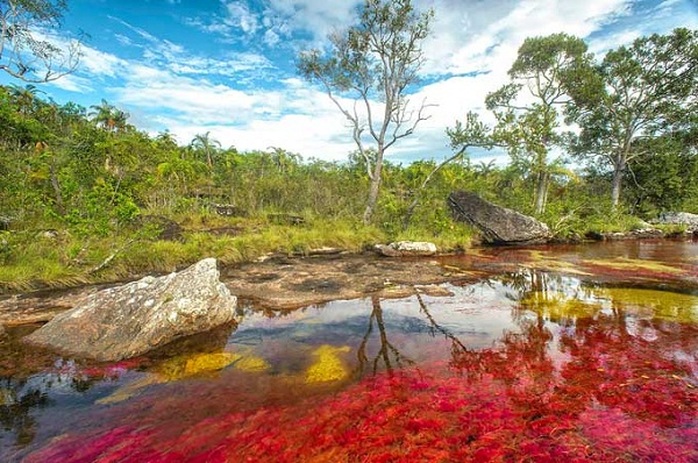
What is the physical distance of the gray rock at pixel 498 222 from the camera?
51.7 feet

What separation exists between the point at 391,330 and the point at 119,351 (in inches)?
156

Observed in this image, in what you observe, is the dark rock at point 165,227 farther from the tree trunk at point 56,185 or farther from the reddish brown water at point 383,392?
the reddish brown water at point 383,392

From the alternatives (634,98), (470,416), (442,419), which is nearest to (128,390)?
(442,419)

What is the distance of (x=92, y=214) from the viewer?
7.88m

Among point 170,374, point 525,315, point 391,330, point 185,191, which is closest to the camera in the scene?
point 170,374

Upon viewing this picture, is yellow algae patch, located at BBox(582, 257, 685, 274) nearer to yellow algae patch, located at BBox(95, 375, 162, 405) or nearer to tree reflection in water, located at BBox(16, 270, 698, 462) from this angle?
tree reflection in water, located at BBox(16, 270, 698, 462)

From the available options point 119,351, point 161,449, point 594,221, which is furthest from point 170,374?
point 594,221

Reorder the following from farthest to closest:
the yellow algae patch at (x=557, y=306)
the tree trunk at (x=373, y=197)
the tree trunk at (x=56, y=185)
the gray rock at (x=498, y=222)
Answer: the gray rock at (x=498, y=222)
the tree trunk at (x=373, y=197)
the tree trunk at (x=56, y=185)
the yellow algae patch at (x=557, y=306)

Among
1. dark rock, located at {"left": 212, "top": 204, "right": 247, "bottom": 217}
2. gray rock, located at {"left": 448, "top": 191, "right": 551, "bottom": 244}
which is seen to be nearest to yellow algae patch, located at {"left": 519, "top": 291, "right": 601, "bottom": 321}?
gray rock, located at {"left": 448, "top": 191, "right": 551, "bottom": 244}

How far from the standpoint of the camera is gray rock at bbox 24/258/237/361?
4.62 m

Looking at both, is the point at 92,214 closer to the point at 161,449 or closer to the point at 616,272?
the point at 161,449

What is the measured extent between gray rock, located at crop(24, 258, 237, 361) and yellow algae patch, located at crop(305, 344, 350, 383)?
207 centimetres

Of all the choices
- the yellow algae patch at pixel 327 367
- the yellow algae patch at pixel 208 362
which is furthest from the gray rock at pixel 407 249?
the yellow algae patch at pixel 208 362

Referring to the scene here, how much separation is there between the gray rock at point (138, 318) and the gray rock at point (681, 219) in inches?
1088
